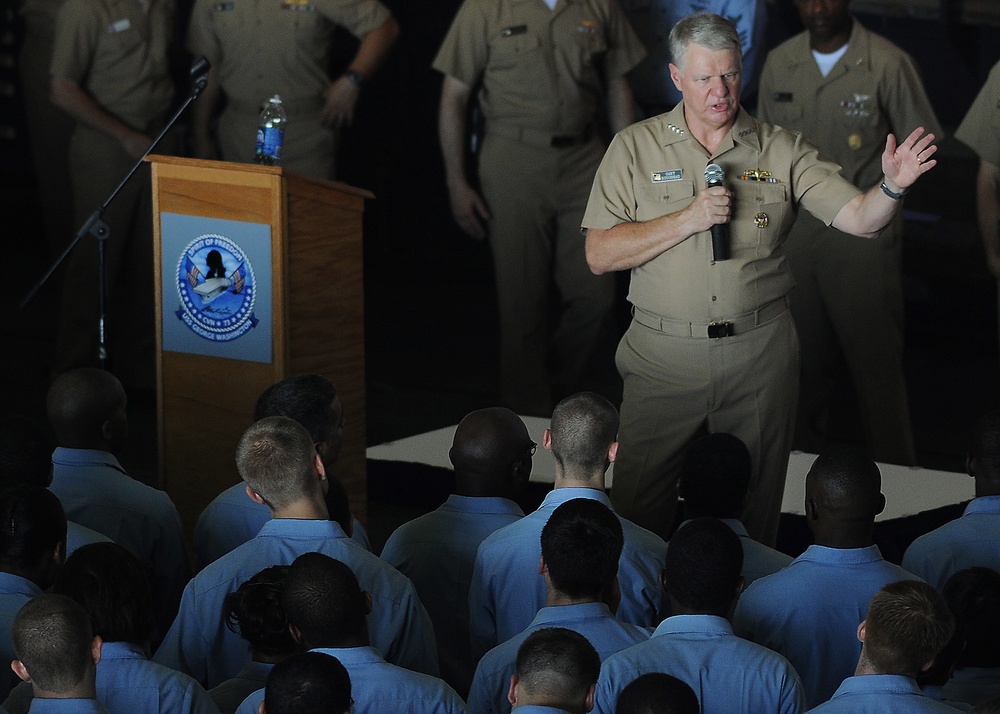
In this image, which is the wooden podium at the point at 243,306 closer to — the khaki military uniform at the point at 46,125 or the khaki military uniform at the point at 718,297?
the khaki military uniform at the point at 718,297

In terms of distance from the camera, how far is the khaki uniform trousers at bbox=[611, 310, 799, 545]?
381 cm

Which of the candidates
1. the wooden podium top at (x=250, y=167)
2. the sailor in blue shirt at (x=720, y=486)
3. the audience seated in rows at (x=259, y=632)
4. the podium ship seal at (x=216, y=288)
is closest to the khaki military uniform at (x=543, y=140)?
the wooden podium top at (x=250, y=167)

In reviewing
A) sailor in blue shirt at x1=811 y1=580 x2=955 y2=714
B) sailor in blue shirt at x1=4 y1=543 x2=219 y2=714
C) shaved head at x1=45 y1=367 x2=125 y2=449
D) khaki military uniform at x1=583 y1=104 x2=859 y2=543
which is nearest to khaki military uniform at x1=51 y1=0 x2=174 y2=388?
shaved head at x1=45 y1=367 x2=125 y2=449

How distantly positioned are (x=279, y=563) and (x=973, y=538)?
1.39 metres

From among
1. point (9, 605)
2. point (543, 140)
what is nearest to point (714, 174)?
point (9, 605)

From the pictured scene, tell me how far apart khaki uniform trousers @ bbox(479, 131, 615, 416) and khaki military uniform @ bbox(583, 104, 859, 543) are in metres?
2.31

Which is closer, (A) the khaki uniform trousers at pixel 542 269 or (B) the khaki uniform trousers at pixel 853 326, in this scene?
(B) the khaki uniform trousers at pixel 853 326

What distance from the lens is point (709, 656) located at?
2420mm

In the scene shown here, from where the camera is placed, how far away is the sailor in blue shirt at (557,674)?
217 cm

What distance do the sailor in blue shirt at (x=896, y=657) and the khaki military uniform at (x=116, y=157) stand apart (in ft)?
15.6

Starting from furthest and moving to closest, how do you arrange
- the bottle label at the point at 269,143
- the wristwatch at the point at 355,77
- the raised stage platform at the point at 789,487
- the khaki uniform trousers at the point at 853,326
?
the wristwatch at the point at 355,77
the khaki uniform trousers at the point at 853,326
the raised stage platform at the point at 789,487
the bottle label at the point at 269,143

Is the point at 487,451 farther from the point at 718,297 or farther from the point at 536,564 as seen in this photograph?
the point at 718,297

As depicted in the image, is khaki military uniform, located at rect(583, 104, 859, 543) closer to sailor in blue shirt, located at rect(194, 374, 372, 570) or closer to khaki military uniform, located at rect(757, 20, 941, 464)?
sailor in blue shirt, located at rect(194, 374, 372, 570)

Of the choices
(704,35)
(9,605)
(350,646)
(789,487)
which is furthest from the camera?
(789,487)
